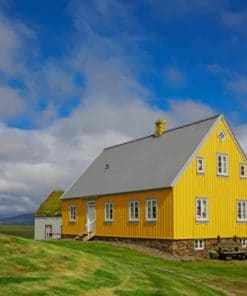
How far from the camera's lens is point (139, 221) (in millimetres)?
37719

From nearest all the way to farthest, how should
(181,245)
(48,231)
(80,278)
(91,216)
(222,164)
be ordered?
(80,278), (181,245), (222,164), (91,216), (48,231)

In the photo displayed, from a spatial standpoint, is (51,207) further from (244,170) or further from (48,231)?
(244,170)

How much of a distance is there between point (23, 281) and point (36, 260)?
296 centimetres

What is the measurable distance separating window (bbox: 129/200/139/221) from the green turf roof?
21.4m

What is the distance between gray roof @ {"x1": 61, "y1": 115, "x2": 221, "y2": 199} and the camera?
36.8 metres

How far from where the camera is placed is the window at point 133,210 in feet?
125

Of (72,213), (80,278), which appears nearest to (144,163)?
(72,213)

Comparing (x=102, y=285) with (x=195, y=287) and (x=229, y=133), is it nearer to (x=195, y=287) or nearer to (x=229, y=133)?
(x=195, y=287)

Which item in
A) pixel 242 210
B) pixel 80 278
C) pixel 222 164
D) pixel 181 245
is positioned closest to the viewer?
pixel 80 278

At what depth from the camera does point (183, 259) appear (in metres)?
31.8

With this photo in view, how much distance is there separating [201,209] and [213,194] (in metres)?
1.71

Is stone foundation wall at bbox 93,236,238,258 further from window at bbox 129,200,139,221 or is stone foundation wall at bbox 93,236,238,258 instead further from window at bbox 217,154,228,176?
window at bbox 217,154,228,176

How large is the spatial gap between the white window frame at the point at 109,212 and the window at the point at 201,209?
8.25m

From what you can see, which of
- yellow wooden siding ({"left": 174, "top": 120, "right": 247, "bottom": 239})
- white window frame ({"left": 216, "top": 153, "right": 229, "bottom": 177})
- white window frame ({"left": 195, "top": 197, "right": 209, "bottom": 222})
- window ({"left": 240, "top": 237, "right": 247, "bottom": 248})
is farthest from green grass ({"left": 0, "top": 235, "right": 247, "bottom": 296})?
window ({"left": 240, "top": 237, "right": 247, "bottom": 248})
